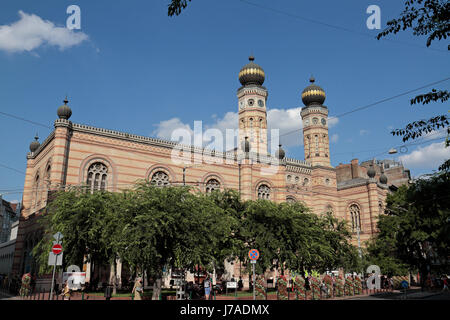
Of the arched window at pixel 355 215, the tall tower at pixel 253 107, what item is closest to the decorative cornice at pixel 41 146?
the tall tower at pixel 253 107

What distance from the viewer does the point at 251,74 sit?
43500 mm

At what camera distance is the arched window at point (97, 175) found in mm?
29594

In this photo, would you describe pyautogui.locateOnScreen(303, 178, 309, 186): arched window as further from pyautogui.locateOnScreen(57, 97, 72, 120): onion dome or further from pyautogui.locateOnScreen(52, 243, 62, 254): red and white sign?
pyautogui.locateOnScreen(52, 243, 62, 254): red and white sign

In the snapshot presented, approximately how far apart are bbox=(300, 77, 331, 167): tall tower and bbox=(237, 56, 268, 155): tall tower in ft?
25.5

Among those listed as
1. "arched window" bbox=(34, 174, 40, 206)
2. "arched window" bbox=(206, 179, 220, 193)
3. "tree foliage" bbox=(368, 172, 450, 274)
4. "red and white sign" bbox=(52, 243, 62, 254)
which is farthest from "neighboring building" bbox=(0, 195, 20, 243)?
"red and white sign" bbox=(52, 243, 62, 254)

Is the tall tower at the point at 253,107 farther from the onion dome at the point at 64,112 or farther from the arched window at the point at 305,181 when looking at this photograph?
the onion dome at the point at 64,112

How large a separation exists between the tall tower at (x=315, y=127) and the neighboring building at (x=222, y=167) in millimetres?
121

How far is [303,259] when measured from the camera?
2456 cm

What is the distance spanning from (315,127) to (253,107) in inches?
385

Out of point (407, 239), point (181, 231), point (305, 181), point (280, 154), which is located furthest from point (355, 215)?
point (181, 231)

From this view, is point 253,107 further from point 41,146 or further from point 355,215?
point 41,146

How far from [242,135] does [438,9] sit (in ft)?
113

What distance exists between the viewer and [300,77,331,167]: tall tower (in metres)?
47.0
